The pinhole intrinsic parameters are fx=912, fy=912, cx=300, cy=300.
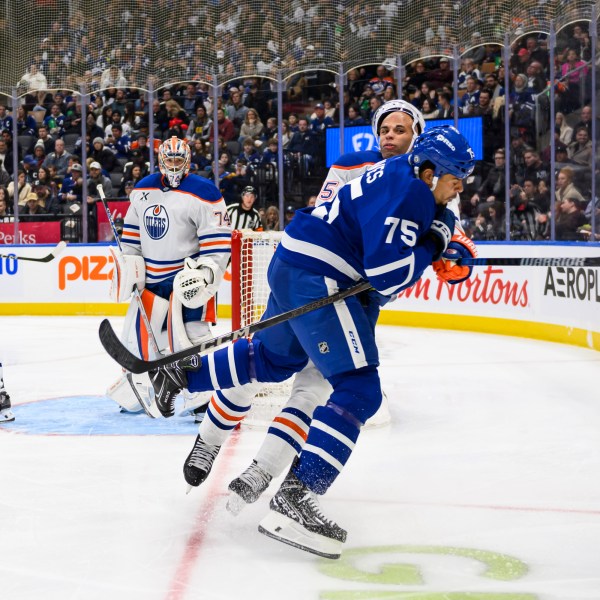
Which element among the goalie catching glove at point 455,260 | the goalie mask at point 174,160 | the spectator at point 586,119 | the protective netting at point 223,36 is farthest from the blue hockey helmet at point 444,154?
the protective netting at point 223,36

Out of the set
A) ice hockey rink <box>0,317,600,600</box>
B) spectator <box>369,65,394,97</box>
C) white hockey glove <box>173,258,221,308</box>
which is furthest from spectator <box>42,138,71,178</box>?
white hockey glove <box>173,258,221,308</box>

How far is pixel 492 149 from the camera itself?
300 inches

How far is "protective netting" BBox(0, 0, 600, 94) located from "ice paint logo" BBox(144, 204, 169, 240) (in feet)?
16.3

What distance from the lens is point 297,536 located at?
2037 mm

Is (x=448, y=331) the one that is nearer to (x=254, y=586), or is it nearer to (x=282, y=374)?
(x=282, y=374)

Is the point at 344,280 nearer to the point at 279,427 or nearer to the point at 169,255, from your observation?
the point at 279,427

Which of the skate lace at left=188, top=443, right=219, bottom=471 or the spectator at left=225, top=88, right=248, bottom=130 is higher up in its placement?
the spectator at left=225, top=88, right=248, bottom=130

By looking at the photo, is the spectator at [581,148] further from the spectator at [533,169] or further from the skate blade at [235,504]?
the skate blade at [235,504]

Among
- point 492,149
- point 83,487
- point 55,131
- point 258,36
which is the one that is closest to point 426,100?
point 492,149

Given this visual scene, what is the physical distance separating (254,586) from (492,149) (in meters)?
6.31

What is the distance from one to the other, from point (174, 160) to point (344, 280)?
1.66 m

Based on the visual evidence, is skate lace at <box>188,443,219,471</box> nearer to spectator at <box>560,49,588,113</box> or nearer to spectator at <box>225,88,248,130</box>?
spectator at <box>560,49,588,113</box>

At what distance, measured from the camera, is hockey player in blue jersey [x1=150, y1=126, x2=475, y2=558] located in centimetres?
196

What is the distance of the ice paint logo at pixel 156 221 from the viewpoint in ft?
11.9
